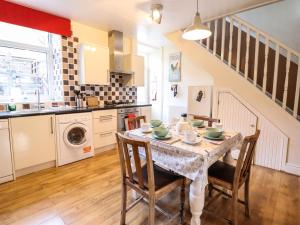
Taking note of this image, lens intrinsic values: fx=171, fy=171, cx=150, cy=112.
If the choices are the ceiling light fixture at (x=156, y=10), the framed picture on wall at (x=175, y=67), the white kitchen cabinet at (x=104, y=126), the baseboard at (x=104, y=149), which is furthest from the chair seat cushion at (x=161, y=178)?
the framed picture on wall at (x=175, y=67)

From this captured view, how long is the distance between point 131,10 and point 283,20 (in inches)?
115

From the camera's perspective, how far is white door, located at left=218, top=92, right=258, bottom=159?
2.68 metres

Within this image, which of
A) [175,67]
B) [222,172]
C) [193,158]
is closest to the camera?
[193,158]

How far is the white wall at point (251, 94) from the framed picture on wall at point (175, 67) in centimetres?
123

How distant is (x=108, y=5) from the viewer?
100 inches

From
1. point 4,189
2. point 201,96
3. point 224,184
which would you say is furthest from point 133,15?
point 4,189

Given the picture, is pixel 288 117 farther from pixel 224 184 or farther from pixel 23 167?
pixel 23 167

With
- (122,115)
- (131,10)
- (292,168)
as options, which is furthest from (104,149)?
(292,168)

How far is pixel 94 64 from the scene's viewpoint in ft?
10.3

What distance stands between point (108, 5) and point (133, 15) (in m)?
0.48

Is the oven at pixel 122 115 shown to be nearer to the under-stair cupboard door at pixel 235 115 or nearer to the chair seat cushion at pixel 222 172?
the under-stair cupboard door at pixel 235 115

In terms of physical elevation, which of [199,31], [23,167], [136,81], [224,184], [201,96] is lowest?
[23,167]

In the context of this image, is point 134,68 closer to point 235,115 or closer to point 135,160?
point 235,115

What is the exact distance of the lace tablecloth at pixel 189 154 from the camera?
1.20 metres
